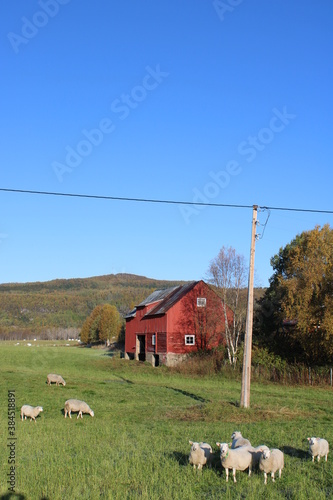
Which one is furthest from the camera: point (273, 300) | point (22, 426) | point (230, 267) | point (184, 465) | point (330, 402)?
point (273, 300)

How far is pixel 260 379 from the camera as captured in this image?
33.3 metres

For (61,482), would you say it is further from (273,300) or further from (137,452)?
(273,300)

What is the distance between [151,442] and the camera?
13.0m

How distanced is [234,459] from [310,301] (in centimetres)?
2951

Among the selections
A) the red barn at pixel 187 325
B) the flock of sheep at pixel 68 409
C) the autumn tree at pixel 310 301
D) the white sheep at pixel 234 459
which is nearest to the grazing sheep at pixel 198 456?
the white sheep at pixel 234 459

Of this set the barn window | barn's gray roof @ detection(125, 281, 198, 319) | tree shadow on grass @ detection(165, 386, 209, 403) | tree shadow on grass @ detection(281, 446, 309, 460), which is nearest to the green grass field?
tree shadow on grass @ detection(281, 446, 309, 460)

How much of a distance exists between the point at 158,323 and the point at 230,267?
33.1 feet

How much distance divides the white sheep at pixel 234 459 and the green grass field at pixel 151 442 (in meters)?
0.25

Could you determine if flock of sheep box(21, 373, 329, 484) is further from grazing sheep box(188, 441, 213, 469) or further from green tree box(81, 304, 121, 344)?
green tree box(81, 304, 121, 344)

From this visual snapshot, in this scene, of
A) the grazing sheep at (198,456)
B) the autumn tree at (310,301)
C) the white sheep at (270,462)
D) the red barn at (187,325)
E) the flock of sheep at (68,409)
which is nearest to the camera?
the white sheep at (270,462)

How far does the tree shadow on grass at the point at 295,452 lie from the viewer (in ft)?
37.1

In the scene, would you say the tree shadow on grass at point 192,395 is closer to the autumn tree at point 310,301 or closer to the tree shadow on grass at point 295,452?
the tree shadow on grass at point 295,452

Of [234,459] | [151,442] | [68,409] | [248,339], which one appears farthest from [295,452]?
[68,409]

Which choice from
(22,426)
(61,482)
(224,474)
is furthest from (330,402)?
(61,482)
